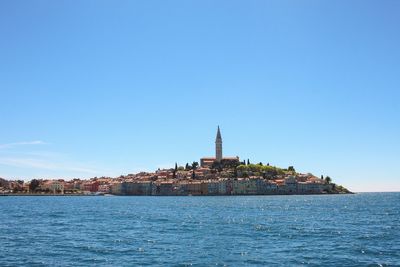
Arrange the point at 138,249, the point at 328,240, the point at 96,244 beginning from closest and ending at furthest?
1. the point at 138,249
2. the point at 96,244
3. the point at 328,240

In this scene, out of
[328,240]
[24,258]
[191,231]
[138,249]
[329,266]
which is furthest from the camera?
[191,231]

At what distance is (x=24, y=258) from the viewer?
32.5 metres

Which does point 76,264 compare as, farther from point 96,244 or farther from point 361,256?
point 361,256

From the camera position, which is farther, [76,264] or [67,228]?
[67,228]

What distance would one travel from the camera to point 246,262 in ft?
103

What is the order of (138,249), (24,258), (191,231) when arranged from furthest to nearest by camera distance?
(191,231), (138,249), (24,258)

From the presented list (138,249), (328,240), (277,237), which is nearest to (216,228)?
(277,237)

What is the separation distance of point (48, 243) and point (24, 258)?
7.48 metres

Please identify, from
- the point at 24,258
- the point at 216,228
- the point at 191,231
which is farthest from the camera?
the point at 216,228

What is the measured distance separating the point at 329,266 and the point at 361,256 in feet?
17.7

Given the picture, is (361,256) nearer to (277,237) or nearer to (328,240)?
(328,240)

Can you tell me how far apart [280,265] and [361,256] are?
25.7 feet

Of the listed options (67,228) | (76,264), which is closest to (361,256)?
(76,264)

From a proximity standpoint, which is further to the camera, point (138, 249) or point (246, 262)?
point (138, 249)
